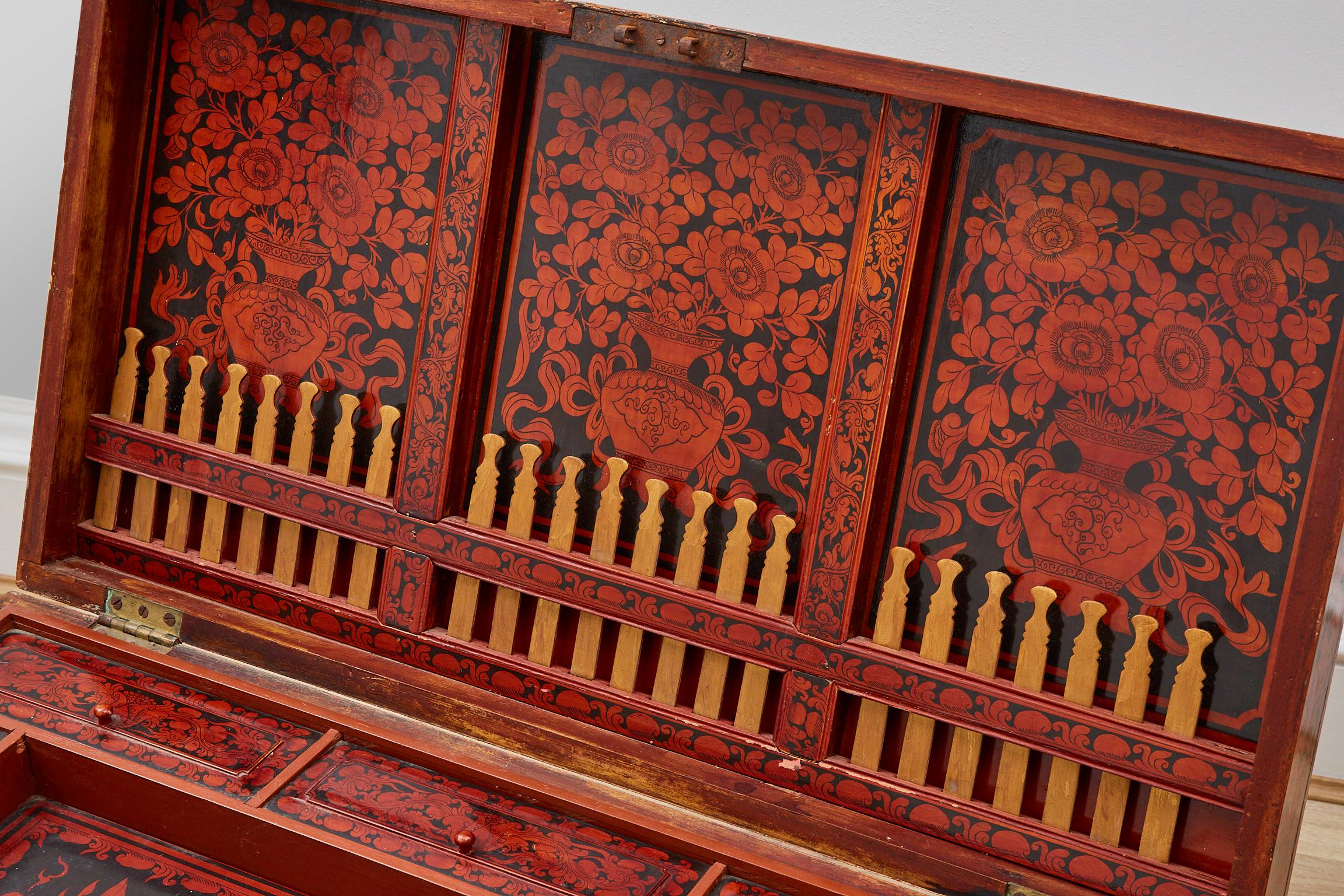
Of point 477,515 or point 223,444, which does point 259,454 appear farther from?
point 477,515

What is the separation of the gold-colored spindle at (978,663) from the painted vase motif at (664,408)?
35 centimetres

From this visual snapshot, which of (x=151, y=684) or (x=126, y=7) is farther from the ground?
(x=126, y=7)

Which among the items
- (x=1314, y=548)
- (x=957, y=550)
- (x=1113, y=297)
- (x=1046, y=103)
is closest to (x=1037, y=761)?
(x=957, y=550)

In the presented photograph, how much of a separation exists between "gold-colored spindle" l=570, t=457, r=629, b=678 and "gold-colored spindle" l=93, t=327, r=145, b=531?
684 mm

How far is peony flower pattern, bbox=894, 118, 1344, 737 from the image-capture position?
1.26m

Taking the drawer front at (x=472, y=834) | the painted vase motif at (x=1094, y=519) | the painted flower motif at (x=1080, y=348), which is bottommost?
the drawer front at (x=472, y=834)

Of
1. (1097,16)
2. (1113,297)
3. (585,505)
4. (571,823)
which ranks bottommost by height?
(571,823)

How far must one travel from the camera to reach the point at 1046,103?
126cm

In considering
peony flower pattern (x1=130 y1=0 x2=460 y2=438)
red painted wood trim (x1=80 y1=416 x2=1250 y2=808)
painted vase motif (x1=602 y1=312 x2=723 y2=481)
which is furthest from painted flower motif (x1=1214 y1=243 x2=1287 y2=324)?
peony flower pattern (x1=130 y1=0 x2=460 y2=438)

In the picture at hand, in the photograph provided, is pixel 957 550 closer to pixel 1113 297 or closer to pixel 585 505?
pixel 1113 297

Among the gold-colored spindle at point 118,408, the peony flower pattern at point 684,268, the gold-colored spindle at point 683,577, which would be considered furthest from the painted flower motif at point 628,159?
the gold-colored spindle at point 118,408

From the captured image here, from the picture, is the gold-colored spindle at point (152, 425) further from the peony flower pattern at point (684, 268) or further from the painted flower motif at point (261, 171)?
the peony flower pattern at point (684, 268)

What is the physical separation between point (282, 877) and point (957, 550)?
0.85 metres

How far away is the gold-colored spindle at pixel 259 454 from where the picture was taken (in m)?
1.66
